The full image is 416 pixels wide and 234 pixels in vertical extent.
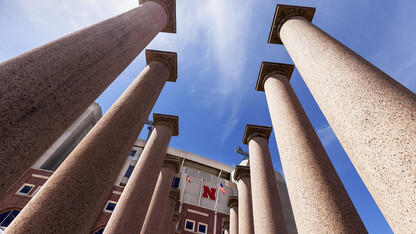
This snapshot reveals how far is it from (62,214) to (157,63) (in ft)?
32.1

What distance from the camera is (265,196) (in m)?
10.9

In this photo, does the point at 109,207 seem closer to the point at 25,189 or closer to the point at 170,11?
the point at 25,189

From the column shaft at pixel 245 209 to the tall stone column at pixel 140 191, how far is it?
6555mm

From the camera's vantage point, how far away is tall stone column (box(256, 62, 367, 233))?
191 inches

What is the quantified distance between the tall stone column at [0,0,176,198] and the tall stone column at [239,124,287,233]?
8780 millimetres

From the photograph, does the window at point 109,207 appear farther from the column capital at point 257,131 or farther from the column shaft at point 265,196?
the column shaft at point 265,196

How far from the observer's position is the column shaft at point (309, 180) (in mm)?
4855

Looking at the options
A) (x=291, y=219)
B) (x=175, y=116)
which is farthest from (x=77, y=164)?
(x=291, y=219)

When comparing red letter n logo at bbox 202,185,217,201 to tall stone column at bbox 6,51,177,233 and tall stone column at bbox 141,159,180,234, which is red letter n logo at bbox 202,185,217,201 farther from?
tall stone column at bbox 6,51,177,233

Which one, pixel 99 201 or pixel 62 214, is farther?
pixel 99 201

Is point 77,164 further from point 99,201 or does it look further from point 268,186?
point 268,186

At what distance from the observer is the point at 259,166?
12.6 metres

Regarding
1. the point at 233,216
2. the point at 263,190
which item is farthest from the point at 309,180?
the point at 233,216

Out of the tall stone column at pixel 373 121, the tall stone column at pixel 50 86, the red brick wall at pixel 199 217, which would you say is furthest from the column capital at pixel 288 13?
the red brick wall at pixel 199 217
